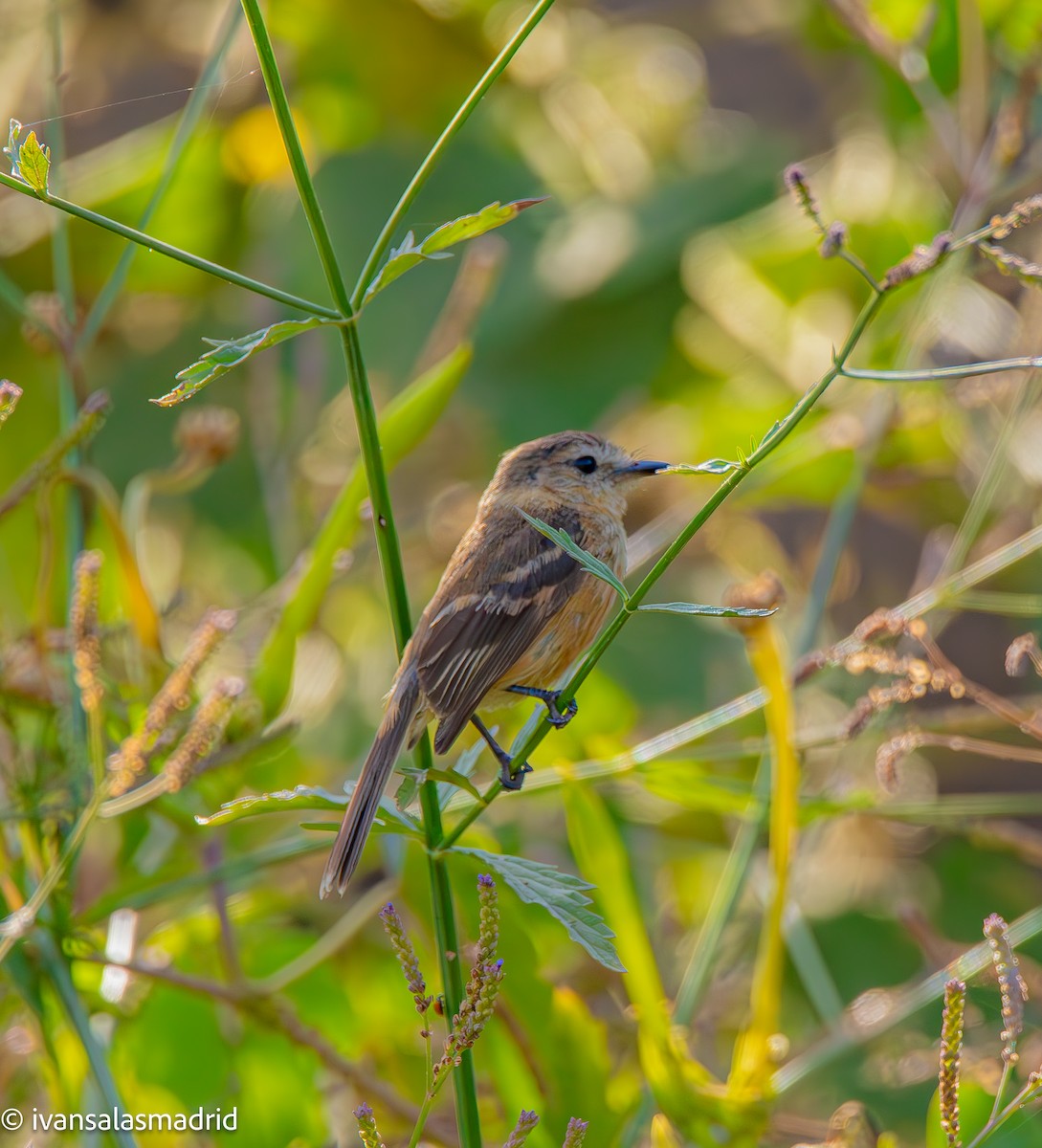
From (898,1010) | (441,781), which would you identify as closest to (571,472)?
(898,1010)

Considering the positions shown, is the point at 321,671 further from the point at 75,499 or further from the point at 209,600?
the point at 75,499

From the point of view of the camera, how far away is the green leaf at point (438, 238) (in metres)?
1.16

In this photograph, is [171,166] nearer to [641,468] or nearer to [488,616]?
[488,616]

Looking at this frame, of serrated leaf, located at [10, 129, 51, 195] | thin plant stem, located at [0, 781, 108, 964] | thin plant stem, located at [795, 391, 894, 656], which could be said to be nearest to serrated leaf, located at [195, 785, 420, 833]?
thin plant stem, located at [0, 781, 108, 964]

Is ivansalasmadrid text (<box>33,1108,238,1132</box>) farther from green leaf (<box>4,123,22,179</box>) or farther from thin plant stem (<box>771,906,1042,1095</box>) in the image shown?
green leaf (<box>4,123,22,179</box>)

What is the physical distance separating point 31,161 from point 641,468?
4.70 feet

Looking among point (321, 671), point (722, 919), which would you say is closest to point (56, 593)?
point (321, 671)

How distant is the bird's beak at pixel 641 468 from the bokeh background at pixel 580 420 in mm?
158

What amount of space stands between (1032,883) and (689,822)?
842 millimetres

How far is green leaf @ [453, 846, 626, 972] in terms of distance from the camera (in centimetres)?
119

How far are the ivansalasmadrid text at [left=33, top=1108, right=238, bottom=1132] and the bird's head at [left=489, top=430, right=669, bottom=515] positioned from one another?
1131 mm

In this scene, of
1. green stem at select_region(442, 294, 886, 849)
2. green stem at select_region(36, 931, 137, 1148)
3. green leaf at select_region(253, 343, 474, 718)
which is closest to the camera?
green stem at select_region(442, 294, 886, 849)

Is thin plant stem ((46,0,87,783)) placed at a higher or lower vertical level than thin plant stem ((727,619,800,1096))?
higher

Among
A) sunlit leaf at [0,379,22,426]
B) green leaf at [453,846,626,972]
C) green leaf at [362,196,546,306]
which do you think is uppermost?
green leaf at [362,196,546,306]
